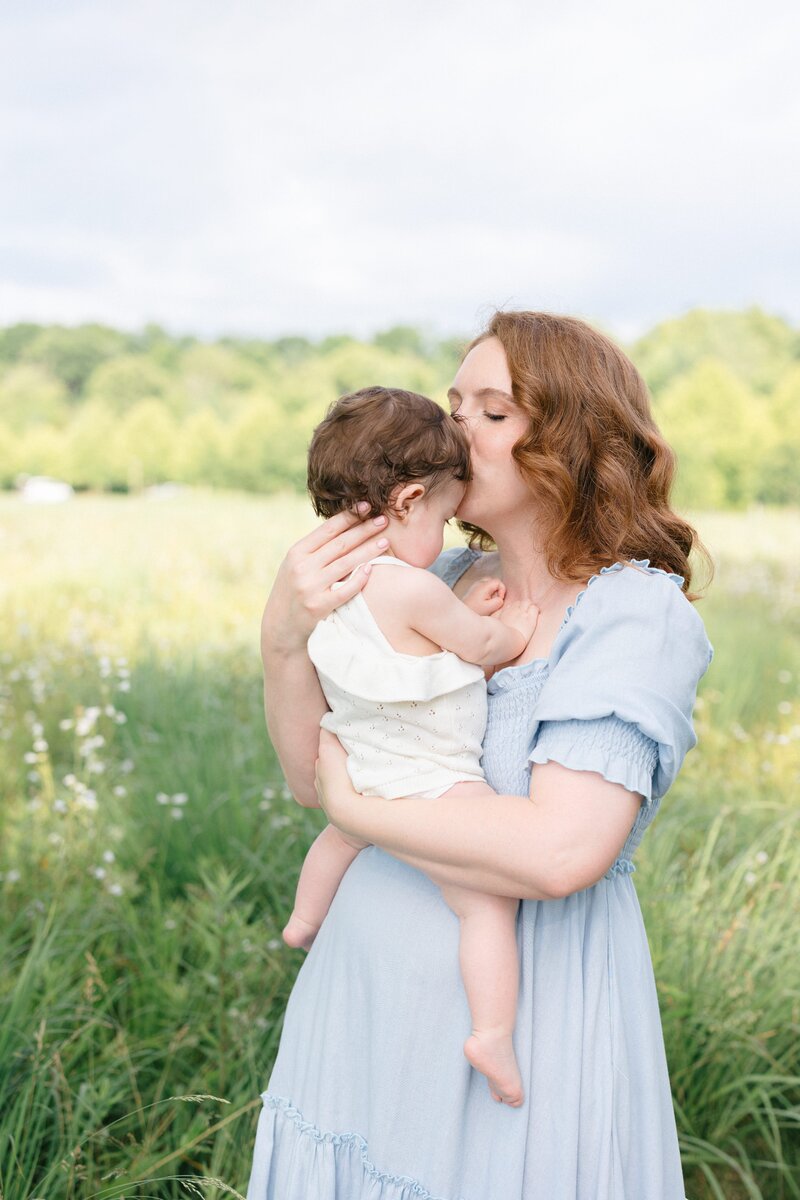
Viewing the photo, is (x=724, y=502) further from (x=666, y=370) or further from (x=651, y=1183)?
(x=651, y=1183)

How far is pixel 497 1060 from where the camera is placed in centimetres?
163

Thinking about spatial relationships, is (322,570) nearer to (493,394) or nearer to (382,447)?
(382,447)

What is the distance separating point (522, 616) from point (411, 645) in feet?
0.93

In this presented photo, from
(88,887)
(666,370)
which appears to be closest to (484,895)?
(88,887)

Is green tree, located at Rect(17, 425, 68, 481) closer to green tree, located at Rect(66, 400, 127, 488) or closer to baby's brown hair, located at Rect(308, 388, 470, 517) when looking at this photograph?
green tree, located at Rect(66, 400, 127, 488)

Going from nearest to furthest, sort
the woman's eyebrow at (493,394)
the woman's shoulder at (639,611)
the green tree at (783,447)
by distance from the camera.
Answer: the woman's shoulder at (639,611) → the woman's eyebrow at (493,394) → the green tree at (783,447)

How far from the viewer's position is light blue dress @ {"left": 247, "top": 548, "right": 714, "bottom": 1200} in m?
1.64

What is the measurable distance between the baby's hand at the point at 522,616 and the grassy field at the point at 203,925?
3.32 ft

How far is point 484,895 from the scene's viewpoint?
5.49ft

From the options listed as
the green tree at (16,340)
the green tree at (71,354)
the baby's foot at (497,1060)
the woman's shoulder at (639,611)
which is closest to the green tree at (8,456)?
the green tree at (71,354)

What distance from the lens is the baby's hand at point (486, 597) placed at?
6.76 feet

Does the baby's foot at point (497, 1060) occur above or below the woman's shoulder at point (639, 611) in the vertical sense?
below

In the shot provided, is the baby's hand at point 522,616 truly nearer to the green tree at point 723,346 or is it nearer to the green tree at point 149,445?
the green tree at point 149,445

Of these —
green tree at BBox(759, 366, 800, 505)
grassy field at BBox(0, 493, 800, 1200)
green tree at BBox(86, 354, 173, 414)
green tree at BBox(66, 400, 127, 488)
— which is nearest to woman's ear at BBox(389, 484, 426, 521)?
grassy field at BBox(0, 493, 800, 1200)
